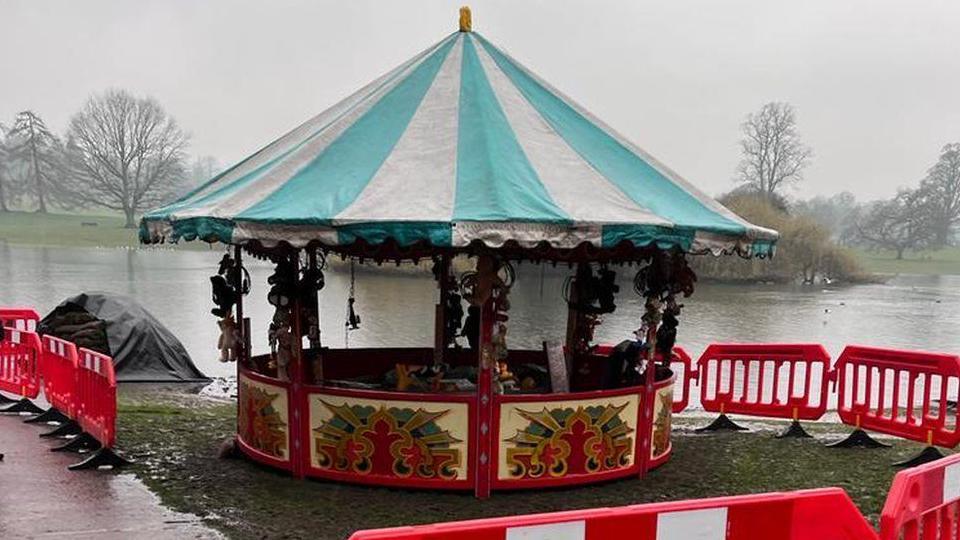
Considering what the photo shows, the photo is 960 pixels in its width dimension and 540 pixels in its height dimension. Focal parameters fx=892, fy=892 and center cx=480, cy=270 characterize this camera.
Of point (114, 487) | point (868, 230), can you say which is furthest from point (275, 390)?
point (868, 230)

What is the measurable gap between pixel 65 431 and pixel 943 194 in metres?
81.1

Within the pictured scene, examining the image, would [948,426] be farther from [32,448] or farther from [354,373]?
Answer: [32,448]

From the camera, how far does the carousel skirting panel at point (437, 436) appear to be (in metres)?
7.12

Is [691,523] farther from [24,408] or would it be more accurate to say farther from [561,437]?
[24,408]

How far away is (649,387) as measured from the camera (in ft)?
25.9

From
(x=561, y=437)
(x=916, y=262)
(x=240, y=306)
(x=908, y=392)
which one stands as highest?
(x=240, y=306)

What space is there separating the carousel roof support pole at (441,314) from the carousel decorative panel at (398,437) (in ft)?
9.85

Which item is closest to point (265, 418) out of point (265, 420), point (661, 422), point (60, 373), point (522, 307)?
point (265, 420)

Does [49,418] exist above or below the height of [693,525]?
below

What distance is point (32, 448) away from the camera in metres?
8.34

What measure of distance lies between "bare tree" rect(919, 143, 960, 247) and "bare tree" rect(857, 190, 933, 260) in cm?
59

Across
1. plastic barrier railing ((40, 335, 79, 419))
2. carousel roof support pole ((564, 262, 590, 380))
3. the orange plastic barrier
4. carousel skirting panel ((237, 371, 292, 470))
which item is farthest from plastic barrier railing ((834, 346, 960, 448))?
plastic barrier railing ((40, 335, 79, 419))

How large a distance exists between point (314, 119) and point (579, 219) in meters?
3.72

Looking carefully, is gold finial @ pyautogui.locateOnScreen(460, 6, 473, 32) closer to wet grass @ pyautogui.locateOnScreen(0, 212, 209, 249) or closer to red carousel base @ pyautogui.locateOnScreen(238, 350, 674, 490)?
red carousel base @ pyautogui.locateOnScreen(238, 350, 674, 490)
